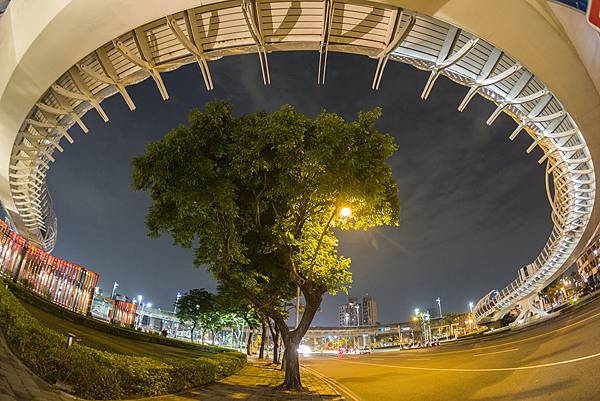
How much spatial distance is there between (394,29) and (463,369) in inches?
558

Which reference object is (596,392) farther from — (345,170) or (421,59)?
(421,59)

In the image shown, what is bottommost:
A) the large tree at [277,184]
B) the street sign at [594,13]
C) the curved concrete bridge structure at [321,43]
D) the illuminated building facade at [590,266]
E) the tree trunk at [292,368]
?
the tree trunk at [292,368]

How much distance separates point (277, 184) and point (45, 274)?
1680 cm

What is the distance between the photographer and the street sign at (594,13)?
111 inches

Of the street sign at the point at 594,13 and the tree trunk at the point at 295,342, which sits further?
the tree trunk at the point at 295,342

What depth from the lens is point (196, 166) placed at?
39.5ft

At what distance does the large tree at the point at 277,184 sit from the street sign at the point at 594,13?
8.72m

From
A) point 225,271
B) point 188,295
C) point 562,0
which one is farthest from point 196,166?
point 188,295

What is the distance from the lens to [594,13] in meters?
2.91

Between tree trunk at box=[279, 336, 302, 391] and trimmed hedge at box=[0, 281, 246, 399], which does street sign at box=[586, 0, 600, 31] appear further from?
tree trunk at box=[279, 336, 302, 391]

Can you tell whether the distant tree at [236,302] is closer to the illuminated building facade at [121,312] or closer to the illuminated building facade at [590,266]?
the illuminated building facade at [121,312]

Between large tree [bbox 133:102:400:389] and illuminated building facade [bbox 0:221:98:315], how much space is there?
9.48 metres

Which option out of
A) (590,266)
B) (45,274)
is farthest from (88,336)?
(590,266)

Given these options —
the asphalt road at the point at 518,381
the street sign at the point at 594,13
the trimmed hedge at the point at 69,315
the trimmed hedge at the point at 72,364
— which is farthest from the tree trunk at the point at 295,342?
the street sign at the point at 594,13
